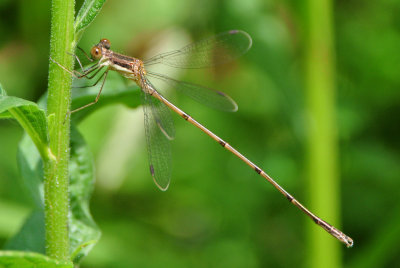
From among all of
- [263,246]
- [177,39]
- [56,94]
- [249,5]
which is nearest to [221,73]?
[177,39]

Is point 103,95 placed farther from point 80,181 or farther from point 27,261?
point 27,261

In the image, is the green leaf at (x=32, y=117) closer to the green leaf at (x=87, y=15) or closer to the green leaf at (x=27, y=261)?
the green leaf at (x=87, y=15)

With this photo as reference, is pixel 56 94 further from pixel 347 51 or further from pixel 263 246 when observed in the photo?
pixel 347 51

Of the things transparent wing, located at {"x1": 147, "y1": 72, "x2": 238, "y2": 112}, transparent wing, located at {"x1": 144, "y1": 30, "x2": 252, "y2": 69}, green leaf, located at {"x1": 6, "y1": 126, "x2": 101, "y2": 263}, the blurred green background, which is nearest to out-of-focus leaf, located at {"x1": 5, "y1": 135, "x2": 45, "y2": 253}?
green leaf, located at {"x1": 6, "y1": 126, "x2": 101, "y2": 263}

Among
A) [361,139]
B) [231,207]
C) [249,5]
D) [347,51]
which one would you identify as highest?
[249,5]

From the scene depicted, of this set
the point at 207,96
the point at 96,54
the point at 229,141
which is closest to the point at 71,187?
the point at 96,54
